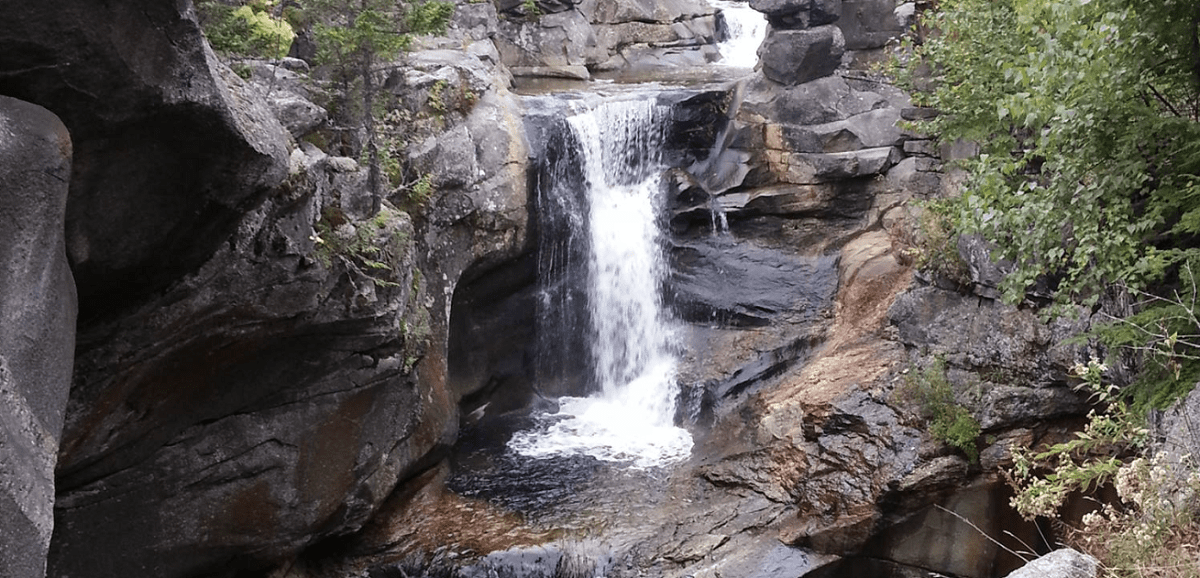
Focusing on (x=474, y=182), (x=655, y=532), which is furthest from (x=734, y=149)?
(x=655, y=532)

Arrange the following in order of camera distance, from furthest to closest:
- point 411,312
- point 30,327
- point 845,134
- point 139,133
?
point 845,134, point 411,312, point 139,133, point 30,327

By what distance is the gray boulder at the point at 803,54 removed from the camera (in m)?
17.8

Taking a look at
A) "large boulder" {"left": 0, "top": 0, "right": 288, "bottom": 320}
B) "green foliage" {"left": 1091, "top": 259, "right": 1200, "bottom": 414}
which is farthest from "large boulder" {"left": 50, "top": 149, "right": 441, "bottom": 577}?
"green foliage" {"left": 1091, "top": 259, "right": 1200, "bottom": 414}

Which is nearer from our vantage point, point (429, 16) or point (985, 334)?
point (429, 16)

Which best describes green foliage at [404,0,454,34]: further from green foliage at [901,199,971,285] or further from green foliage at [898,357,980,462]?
green foliage at [898,357,980,462]

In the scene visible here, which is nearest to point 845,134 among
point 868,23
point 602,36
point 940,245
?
point 868,23

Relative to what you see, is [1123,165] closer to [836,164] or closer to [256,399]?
[256,399]

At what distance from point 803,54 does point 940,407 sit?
899cm

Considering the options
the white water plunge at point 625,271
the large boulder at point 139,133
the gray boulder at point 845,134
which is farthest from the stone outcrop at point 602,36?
the large boulder at point 139,133

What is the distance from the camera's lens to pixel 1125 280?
716 cm

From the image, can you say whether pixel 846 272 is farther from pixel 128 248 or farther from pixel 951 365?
pixel 128 248

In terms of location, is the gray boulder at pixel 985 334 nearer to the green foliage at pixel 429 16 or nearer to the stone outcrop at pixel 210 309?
the stone outcrop at pixel 210 309

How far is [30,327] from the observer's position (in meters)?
4.62

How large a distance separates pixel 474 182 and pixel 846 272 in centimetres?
676
